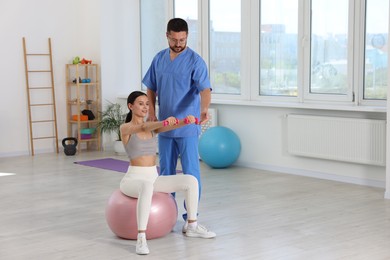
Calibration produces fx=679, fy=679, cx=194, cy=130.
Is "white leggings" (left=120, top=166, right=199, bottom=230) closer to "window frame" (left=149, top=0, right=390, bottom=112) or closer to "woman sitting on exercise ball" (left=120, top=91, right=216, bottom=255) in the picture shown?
"woman sitting on exercise ball" (left=120, top=91, right=216, bottom=255)

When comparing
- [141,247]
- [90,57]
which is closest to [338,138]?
[141,247]

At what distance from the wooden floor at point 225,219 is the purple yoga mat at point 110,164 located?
29 cm

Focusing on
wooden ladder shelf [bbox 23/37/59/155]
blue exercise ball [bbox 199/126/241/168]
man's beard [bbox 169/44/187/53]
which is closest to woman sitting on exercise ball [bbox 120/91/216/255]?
man's beard [bbox 169/44/187/53]

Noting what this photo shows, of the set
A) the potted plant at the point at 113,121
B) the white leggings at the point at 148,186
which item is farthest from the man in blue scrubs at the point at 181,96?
the potted plant at the point at 113,121

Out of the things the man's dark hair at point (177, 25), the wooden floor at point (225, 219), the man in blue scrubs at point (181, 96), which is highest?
the man's dark hair at point (177, 25)

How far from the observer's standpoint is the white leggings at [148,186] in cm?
405

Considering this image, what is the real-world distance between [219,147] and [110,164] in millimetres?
1375

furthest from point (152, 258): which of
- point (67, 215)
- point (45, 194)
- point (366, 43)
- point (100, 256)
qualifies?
point (366, 43)

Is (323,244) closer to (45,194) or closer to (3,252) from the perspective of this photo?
(3,252)

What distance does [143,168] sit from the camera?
4195mm

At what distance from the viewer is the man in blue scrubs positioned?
4457 millimetres

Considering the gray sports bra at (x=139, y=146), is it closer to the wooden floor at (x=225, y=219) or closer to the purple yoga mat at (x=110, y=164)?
the wooden floor at (x=225, y=219)

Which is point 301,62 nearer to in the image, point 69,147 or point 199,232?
point 199,232

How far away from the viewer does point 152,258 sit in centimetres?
395
